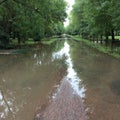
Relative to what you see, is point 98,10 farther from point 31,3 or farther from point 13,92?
point 13,92

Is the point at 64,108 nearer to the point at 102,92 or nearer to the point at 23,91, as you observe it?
the point at 102,92

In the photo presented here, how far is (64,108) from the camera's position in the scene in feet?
25.1

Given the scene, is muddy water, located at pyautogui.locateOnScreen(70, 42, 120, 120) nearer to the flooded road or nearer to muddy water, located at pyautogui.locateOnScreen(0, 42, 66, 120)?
the flooded road

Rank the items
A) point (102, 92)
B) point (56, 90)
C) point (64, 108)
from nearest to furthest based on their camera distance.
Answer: point (64, 108) → point (102, 92) → point (56, 90)

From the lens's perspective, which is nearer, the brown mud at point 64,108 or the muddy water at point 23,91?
the brown mud at point 64,108

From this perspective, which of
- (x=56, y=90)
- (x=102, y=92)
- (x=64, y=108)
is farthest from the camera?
(x=56, y=90)

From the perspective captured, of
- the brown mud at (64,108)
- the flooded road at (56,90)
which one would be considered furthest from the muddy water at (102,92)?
the brown mud at (64,108)

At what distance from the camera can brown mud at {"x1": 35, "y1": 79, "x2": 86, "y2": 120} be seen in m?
6.92

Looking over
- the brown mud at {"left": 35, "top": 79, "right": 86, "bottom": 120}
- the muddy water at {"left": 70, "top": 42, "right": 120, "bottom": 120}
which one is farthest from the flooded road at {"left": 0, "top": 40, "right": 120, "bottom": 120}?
the brown mud at {"left": 35, "top": 79, "right": 86, "bottom": 120}

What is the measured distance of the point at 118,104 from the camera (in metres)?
8.14

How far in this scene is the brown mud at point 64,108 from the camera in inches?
272

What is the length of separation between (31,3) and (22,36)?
14.0 m

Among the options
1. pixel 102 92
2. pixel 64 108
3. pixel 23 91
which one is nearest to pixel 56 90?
pixel 23 91

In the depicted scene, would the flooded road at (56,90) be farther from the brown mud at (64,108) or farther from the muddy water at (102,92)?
the brown mud at (64,108)
